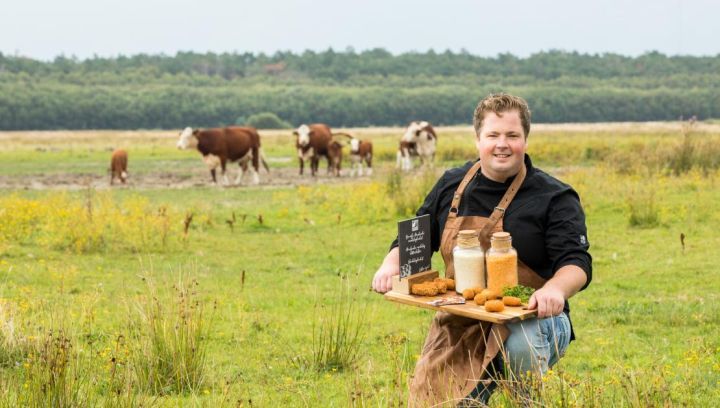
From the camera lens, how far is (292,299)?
426 inches

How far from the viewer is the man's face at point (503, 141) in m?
4.51

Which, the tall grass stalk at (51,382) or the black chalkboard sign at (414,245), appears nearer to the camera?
the black chalkboard sign at (414,245)

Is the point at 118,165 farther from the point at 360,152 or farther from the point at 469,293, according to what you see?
the point at 469,293

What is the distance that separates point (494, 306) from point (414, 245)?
0.60 metres

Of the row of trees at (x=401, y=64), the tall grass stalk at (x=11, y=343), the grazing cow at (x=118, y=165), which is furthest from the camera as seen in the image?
the row of trees at (x=401, y=64)

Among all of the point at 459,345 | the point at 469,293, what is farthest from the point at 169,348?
the point at 469,293

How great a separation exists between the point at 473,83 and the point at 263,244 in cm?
14401

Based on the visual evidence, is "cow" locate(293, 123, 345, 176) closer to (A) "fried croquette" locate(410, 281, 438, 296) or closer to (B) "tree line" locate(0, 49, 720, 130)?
(A) "fried croquette" locate(410, 281, 438, 296)

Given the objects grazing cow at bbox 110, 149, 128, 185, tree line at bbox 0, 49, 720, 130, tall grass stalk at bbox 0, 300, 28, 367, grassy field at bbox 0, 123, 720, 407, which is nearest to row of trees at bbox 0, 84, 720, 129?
tree line at bbox 0, 49, 720, 130

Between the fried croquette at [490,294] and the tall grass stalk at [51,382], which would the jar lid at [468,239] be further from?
the tall grass stalk at [51,382]

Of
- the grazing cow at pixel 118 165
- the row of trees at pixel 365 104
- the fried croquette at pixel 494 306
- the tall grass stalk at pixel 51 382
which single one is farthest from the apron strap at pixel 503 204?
the row of trees at pixel 365 104

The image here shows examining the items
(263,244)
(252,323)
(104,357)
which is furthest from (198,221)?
(104,357)

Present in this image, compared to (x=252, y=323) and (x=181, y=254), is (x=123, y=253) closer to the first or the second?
(x=181, y=254)

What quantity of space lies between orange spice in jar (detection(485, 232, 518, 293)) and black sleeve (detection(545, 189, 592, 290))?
0.80 ft
